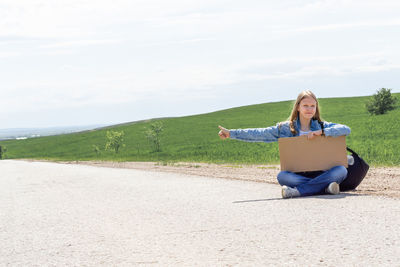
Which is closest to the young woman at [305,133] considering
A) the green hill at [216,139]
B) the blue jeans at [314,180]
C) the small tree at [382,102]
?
the blue jeans at [314,180]

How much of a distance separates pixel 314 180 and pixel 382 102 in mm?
47144

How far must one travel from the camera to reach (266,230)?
565 cm

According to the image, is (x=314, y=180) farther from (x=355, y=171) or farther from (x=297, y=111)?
(x=297, y=111)

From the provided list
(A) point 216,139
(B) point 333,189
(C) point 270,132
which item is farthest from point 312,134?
(A) point 216,139

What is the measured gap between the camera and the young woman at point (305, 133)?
7.67 meters

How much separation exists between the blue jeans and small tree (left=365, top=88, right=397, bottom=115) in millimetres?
46925

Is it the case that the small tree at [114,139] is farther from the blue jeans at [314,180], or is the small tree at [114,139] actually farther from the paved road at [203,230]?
the blue jeans at [314,180]

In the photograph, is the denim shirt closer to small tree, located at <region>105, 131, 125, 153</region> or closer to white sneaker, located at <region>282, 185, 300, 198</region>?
white sneaker, located at <region>282, 185, 300, 198</region>

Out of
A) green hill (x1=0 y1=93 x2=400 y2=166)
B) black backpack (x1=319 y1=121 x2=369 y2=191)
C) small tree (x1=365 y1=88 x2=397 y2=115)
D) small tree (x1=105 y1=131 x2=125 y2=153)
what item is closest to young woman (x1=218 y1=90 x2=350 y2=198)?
black backpack (x1=319 y1=121 x2=369 y2=191)

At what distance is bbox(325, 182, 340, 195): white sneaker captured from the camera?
7680mm

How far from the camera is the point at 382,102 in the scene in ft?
170

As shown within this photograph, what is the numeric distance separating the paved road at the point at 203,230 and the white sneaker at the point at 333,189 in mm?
155

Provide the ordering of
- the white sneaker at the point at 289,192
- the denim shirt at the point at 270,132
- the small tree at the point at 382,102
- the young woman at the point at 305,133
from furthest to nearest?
1. the small tree at the point at 382,102
2. the denim shirt at the point at 270,132
3. the white sneaker at the point at 289,192
4. the young woman at the point at 305,133

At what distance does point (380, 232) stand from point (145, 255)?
7.88ft
